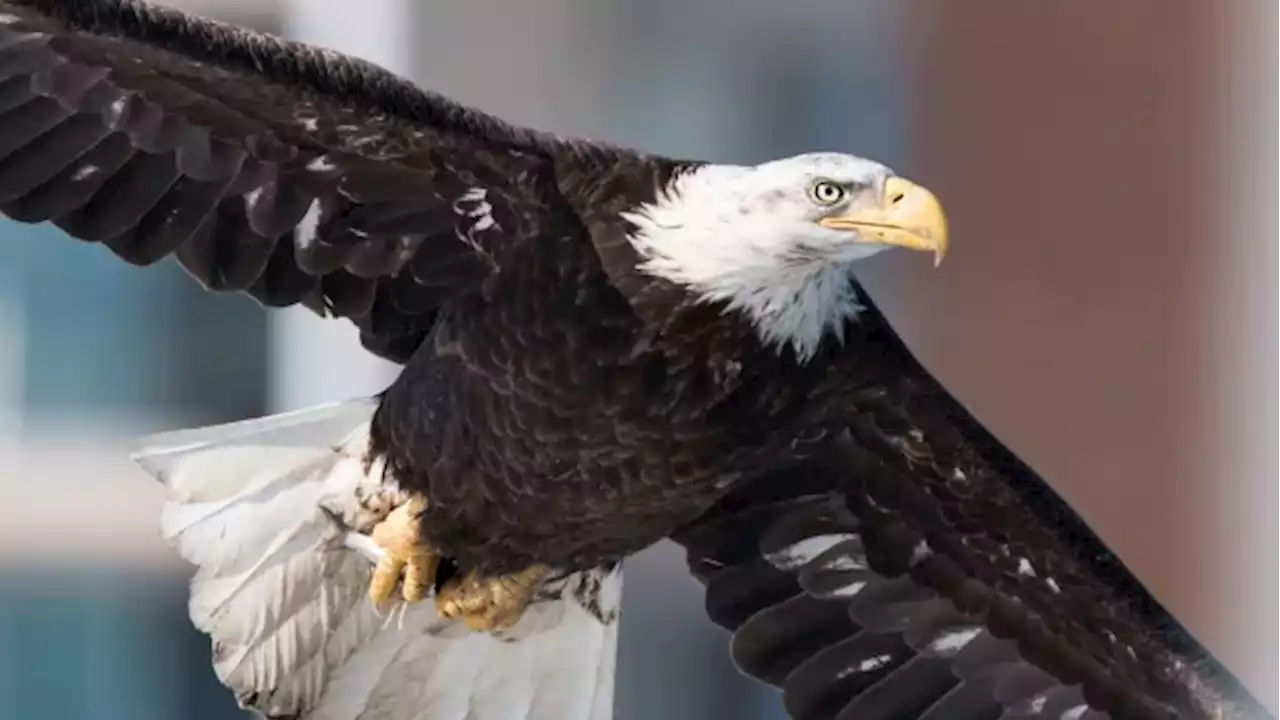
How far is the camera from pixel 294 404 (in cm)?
227

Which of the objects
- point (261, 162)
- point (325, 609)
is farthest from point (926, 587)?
point (261, 162)

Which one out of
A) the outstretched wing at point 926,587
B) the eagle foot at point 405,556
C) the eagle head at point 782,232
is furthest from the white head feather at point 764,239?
the eagle foot at point 405,556

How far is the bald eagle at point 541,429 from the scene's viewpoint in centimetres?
126

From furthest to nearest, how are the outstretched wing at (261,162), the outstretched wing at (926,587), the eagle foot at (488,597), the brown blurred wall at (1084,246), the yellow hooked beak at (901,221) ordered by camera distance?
the brown blurred wall at (1084,246)
the eagle foot at (488,597)
the outstretched wing at (926,587)
the outstretched wing at (261,162)
the yellow hooked beak at (901,221)

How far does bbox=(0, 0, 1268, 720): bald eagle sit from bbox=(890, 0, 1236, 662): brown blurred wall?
2.24ft

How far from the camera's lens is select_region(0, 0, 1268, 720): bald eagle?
126cm

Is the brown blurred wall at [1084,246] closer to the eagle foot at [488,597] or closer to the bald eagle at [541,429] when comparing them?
the bald eagle at [541,429]

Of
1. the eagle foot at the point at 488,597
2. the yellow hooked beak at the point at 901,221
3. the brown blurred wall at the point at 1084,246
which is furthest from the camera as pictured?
the brown blurred wall at the point at 1084,246

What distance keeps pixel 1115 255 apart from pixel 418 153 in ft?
3.75

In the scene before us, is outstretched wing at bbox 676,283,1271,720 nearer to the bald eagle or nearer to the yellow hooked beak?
the bald eagle

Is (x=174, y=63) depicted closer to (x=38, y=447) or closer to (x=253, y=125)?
(x=253, y=125)

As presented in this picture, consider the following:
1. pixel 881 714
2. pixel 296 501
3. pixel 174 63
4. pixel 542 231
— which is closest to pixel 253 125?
pixel 174 63

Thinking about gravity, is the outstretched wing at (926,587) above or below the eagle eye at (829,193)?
below

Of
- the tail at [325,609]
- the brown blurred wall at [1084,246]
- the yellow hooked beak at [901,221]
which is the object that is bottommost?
the tail at [325,609]
